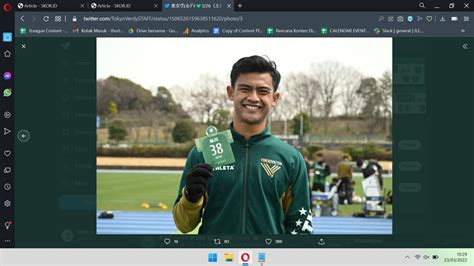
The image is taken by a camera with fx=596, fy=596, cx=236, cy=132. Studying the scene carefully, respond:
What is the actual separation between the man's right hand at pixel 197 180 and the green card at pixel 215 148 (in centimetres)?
7

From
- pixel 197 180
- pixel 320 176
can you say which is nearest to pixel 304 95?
pixel 320 176

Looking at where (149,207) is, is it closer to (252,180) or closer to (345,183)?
(345,183)

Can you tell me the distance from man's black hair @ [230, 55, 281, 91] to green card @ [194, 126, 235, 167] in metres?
0.32

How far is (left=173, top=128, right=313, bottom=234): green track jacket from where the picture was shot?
9.45 ft

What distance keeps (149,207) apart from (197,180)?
28.9 feet

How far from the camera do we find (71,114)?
294 cm

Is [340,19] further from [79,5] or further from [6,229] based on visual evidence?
[6,229]

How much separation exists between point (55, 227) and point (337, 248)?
1.39 m

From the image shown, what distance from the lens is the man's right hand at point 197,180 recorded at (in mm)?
2713

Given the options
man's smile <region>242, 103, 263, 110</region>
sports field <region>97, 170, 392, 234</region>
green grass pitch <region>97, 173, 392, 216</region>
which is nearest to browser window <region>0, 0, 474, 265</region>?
man's smile <region>242, 103, 263, 110</region>

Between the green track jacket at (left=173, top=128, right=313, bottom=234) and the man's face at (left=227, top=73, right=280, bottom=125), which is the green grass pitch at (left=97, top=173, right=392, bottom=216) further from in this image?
the man's face at (left=227, top=73, right=280, bottom=125)

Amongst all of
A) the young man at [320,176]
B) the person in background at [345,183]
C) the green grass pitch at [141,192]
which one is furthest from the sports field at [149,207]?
the young man at [320,176]
